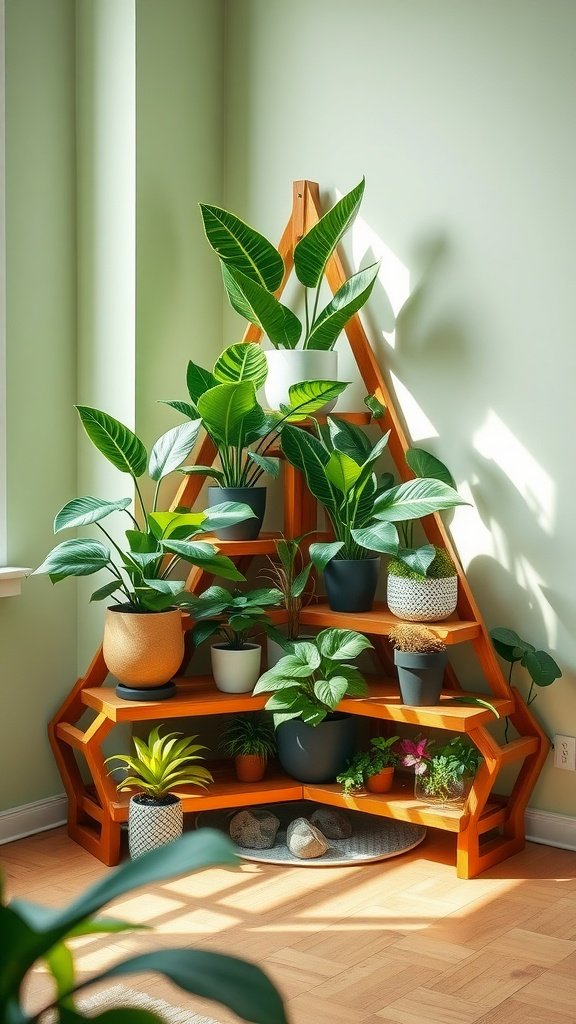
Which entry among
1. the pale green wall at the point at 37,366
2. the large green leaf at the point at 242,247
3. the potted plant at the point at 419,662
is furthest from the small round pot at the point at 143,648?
the large green leaf at the point at 242,247

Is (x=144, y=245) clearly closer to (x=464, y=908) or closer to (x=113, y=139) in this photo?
(x=113, y=139)

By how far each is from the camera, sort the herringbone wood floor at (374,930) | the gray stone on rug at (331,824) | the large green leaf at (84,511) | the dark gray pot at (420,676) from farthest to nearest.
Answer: the gray stone on rug at (331,824), the dark gray pot at (420,676), the large green leaf at (84,511), the herringbone wood floor at (374,930)

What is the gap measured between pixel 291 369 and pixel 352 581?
25.7 inches

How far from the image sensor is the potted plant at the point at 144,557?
2.86 meters

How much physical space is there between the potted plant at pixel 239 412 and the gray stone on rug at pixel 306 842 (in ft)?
2.78

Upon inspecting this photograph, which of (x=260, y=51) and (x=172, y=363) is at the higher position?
(x=260, y=51)

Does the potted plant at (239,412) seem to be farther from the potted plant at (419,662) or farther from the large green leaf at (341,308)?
the potted plant at (419,662)

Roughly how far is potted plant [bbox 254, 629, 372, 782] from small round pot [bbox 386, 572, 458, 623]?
0.15m

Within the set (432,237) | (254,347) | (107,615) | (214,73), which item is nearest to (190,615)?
(107,615)

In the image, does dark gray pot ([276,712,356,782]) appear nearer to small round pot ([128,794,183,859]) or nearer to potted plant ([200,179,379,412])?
small round pot ([128,794,183,859])

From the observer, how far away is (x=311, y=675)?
121 inches

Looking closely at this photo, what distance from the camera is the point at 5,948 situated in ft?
2.97

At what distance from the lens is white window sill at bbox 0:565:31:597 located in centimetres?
312

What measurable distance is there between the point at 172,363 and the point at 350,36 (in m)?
1.17
